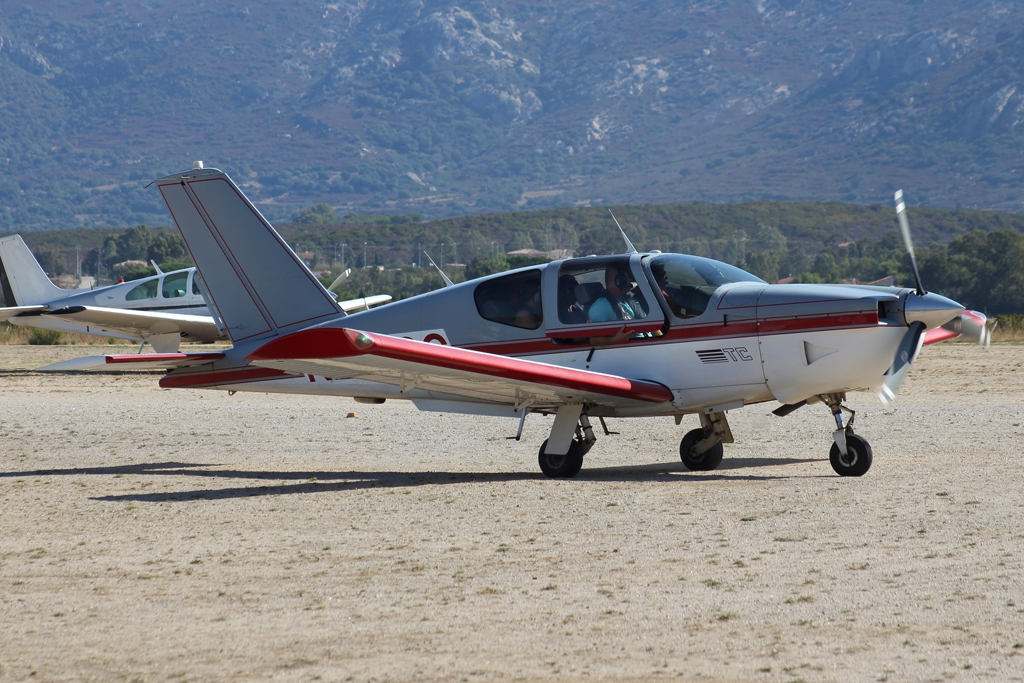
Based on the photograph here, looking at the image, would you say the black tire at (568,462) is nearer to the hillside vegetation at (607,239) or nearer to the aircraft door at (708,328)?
the aircraft door at (708,328)

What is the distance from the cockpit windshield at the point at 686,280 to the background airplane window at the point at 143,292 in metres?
17.5

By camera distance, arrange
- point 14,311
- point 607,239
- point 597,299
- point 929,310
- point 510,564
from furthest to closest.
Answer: point 607,239
point 14,311
point 597,299
point 929,310
point 510,564

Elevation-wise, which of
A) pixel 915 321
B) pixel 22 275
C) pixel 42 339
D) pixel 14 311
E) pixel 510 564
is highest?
pixel 22 275

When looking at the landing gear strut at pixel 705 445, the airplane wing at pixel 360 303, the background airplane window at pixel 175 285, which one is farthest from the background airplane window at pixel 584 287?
the airplane wing at pixel 360 303

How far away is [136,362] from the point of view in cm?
1130

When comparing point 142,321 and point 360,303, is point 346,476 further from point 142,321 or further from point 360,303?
point 360,303

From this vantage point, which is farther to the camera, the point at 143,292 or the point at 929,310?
the point at 143,292

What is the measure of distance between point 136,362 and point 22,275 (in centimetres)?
1768

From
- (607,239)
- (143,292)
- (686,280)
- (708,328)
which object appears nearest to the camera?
(708,328)

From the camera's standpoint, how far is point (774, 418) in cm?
1584

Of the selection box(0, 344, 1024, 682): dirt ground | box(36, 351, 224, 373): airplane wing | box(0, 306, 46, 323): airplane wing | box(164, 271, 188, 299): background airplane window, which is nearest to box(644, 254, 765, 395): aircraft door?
box(0, 344, 1024, 682): dirt ground

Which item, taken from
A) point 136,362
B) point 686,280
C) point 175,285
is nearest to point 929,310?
point 686,280

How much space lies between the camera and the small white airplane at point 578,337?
31.8 feet

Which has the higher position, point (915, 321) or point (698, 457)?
point (915, 321)
